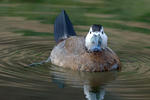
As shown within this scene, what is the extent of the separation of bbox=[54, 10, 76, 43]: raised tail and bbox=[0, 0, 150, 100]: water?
360 mm

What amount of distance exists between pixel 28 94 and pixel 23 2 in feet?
26.9

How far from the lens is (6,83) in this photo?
28.5 ft

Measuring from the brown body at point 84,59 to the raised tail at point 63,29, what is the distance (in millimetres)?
1274

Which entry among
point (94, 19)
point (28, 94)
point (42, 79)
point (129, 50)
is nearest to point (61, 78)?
point (42, 79)

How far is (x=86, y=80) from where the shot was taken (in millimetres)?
9109

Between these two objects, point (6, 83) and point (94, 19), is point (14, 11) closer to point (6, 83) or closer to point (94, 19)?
point (94, 19)

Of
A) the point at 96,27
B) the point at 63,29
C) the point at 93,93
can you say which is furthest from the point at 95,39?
the point at 63,29

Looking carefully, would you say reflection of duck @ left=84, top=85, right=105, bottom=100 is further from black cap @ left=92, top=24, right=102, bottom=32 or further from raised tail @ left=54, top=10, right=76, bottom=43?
raised tail @ left=54, top=10, right=76, bottom=43

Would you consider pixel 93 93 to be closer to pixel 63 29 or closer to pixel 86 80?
pixel 86 80

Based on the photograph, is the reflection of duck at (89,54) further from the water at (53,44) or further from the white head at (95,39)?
the water at (53,44)

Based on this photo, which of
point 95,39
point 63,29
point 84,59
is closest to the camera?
point 95,39

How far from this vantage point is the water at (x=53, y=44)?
27.5 ft

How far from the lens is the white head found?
945 cm

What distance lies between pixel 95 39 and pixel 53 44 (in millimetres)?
2690
